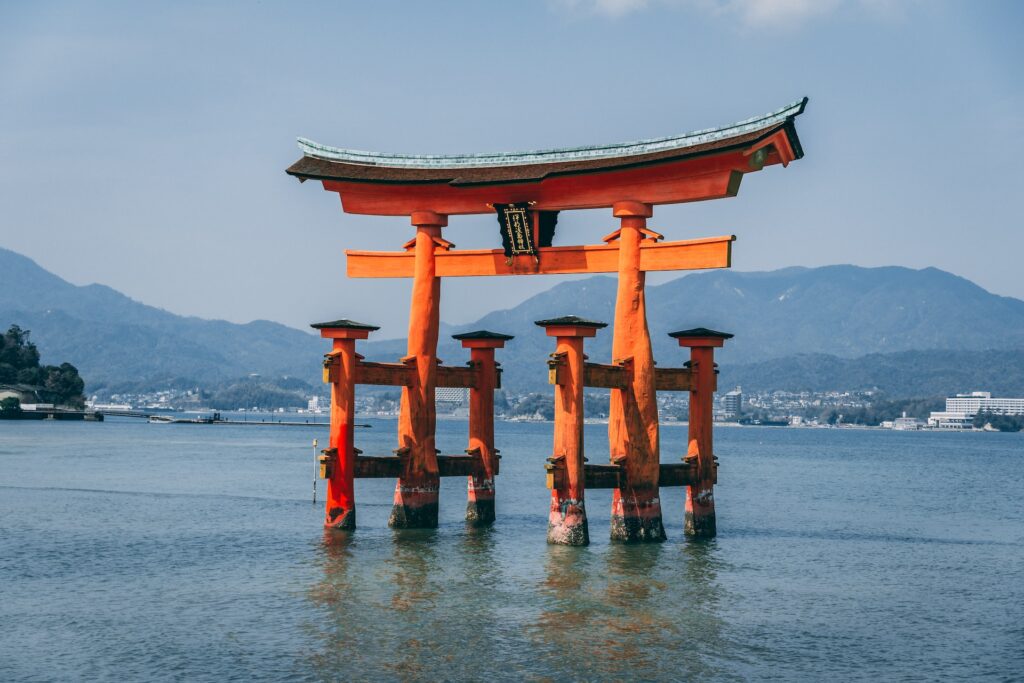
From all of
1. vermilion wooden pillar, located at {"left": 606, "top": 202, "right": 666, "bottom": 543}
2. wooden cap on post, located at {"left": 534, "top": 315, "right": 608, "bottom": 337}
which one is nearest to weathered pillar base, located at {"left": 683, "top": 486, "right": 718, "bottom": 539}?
vermilion wooden pillar, located at {"left": 606, "top": 202, "right": 666, "bottom": 543}

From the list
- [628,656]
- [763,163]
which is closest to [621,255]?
[763,163]

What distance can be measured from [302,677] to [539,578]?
9038mm

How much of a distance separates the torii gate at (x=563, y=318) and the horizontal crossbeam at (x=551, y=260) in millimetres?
38

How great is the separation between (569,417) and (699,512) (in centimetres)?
610

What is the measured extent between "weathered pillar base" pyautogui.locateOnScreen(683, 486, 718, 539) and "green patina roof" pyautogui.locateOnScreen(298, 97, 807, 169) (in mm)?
9262

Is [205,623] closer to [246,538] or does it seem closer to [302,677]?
[302,677]

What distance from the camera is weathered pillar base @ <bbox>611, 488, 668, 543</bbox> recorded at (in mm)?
28531

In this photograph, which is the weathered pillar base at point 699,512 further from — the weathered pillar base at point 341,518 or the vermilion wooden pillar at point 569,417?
the weathered pillar base at point 341,518

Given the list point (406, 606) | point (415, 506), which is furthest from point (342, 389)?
point (406, 606)

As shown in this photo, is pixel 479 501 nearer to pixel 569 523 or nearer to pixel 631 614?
pixel 569 523

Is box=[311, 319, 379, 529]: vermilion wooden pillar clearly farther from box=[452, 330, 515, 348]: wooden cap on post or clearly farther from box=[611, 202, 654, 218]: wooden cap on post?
box=[611, 202, 654, 218]: wooden cap on post

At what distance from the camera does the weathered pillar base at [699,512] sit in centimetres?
3106

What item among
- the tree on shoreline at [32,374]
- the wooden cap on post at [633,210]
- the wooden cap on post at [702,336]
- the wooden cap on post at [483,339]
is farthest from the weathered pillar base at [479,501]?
the tree on shoreline at [32,374]

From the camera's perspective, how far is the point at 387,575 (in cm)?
2550
